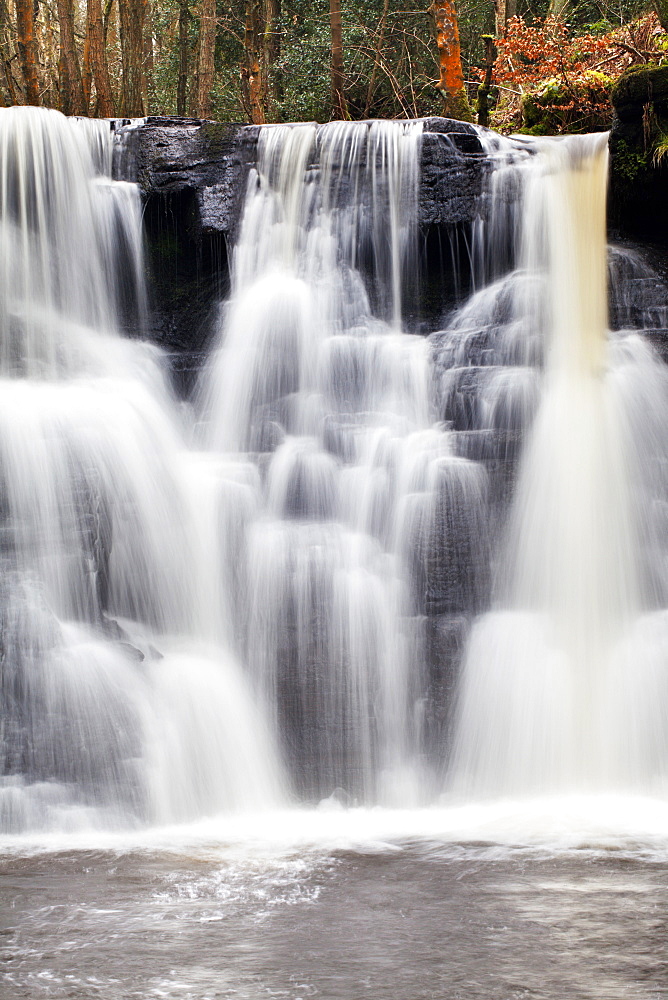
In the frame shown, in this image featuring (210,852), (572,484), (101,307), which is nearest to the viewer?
(210,852)

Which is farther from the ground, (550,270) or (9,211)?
(9,211)

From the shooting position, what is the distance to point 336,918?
4266 millimetres

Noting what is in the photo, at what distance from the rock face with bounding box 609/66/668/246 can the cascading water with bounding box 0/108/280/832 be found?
491cm

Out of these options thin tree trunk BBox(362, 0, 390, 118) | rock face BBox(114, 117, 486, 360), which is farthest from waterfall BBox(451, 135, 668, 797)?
thin tree trunk BBox(362, 0, 390, 118)

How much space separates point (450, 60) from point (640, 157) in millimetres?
4926

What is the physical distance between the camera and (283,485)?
26.3 feet

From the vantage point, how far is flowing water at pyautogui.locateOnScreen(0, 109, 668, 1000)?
4.39 metres

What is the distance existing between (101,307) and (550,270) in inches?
176

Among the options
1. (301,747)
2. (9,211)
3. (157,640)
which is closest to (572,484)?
(301,747)

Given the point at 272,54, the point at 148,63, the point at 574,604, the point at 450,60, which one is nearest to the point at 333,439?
the point at 574,604

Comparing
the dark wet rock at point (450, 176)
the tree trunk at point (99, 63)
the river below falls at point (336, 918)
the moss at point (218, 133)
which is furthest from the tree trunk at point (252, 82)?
the river below falls at point (336, 918)

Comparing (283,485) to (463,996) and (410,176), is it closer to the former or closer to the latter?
(410,176)

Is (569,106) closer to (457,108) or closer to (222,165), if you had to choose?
(457,108)

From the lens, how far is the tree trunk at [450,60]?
13.3m
